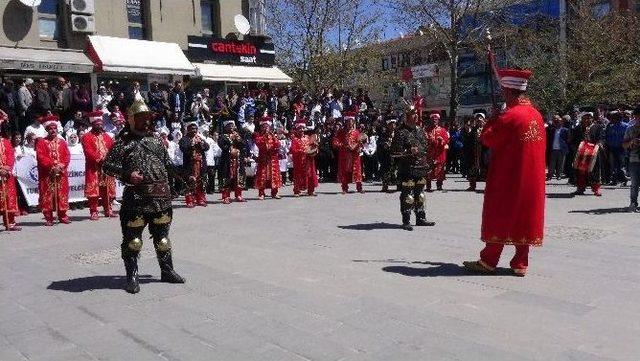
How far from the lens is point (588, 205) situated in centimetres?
1148

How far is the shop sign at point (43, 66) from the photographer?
18330 millimetres

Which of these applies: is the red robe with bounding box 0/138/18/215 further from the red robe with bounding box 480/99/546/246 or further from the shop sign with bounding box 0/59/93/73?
the shop sign with bounding box 0/59/93/73

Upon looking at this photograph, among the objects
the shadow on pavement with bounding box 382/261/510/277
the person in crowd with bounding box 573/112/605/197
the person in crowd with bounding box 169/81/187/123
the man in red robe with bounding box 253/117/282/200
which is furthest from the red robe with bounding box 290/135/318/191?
the shadow on pavement with bounding box 382/261/510/277

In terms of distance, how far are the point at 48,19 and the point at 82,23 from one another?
3.93 feet

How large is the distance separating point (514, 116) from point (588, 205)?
21.7 feet

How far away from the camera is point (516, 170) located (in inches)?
231

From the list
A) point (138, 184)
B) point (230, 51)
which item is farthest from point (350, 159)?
point (230, 51)

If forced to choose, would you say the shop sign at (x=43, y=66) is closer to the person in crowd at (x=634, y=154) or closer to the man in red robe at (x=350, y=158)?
the man in red robe at (x=350, y=158)

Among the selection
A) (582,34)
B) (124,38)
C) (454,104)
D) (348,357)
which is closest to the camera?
(348,357)

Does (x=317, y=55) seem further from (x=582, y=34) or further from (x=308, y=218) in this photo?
(x=308, y=218)

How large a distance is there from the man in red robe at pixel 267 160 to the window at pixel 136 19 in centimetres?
1188

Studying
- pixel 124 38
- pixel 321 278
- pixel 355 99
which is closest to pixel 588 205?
pixel 321 278

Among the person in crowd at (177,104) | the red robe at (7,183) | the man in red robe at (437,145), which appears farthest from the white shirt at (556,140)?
the red robe at (7,183)

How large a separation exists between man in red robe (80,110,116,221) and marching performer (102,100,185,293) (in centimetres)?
579
